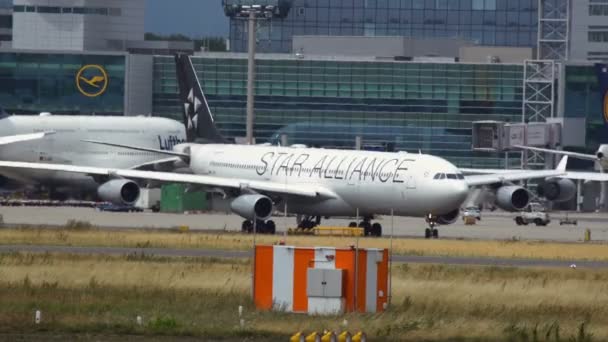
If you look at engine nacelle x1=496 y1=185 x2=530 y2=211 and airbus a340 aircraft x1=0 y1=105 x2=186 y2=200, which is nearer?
engine nacelle x1=496 y1=185 x2=530 y2=211

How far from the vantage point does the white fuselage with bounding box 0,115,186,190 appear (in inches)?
4683

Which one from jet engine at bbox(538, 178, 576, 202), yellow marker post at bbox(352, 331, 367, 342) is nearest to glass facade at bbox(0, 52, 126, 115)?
jet engine at bbox(538, 178, 576, 202)

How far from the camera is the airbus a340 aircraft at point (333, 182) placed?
7294 cm

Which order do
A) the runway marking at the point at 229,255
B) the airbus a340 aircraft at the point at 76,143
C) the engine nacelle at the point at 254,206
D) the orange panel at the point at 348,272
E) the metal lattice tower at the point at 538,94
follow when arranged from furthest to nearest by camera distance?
the metal lattice tower at the point at 538,94 < the airbus a340 aircraft at the point at 76,143 < the engine nacelle at the point at 254,206 < the runway marking at the point at 229,255 < the orange panel at the point at 348,272

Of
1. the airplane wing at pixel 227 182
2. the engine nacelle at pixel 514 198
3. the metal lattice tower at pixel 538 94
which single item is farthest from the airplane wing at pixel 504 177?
the metal lattice tower at pixel 538 94

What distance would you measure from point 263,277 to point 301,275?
1.09 metres

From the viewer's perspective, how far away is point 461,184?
72.2 meters

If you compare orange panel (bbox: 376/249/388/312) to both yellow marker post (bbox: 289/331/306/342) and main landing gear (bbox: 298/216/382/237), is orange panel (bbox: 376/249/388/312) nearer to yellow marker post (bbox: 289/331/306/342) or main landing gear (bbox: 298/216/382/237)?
yellow marker post (bbox: 289/331/306/342)

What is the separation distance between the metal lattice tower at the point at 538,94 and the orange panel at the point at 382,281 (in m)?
101

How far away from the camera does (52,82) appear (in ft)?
500

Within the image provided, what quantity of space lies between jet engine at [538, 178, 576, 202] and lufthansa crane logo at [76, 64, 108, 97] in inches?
2478

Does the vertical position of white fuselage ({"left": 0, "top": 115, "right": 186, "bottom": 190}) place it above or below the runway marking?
above

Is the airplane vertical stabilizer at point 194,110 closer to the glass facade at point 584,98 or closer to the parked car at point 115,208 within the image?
the parked car at point 115,208

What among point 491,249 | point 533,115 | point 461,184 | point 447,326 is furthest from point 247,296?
point 533,115
